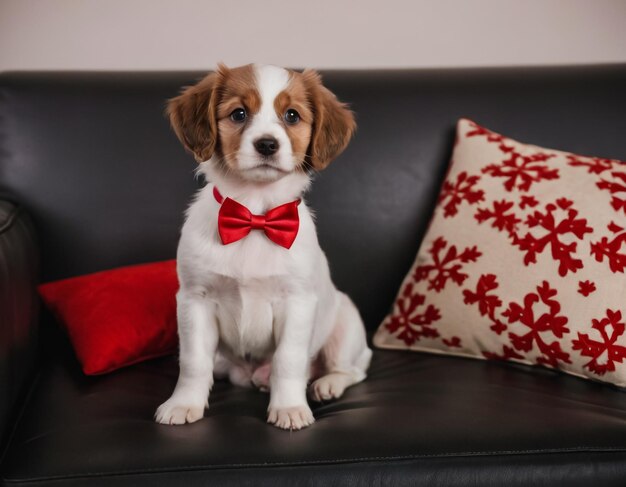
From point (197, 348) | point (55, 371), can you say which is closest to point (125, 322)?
point (55, 371)

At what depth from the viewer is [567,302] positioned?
193cm

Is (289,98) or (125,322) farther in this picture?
(125,322)

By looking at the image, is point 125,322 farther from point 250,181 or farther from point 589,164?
point 589,164

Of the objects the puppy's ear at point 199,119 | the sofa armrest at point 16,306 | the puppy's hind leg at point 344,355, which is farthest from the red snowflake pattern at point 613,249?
the sofa armrest at point 16,306

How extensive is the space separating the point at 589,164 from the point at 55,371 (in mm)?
1643

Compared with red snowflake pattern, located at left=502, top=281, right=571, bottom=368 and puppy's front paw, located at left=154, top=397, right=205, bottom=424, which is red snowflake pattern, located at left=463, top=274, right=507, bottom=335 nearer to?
red snowflake pattern, located at left=502, top=281, right=571, bottom=368

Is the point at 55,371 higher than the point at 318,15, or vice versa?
the point at 318,15

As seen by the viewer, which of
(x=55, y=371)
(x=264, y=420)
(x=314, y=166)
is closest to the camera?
(x=264, y=420)

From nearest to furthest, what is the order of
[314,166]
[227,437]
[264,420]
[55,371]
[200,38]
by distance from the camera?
[227,437] < [264,420] < [314,166] < [55,371] < [200,38]

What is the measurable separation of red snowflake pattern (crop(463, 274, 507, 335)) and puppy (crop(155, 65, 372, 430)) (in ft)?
1.52

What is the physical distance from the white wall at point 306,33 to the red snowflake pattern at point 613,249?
4.29 ft

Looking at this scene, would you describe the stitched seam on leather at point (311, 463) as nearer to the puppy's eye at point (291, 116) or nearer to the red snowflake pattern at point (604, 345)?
the red snowflake pattern at point (604, 345)

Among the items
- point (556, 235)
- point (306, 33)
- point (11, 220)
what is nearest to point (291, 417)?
point (556, 235)

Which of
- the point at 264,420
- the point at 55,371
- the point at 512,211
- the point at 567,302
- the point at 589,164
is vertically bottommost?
the point at 55,371
